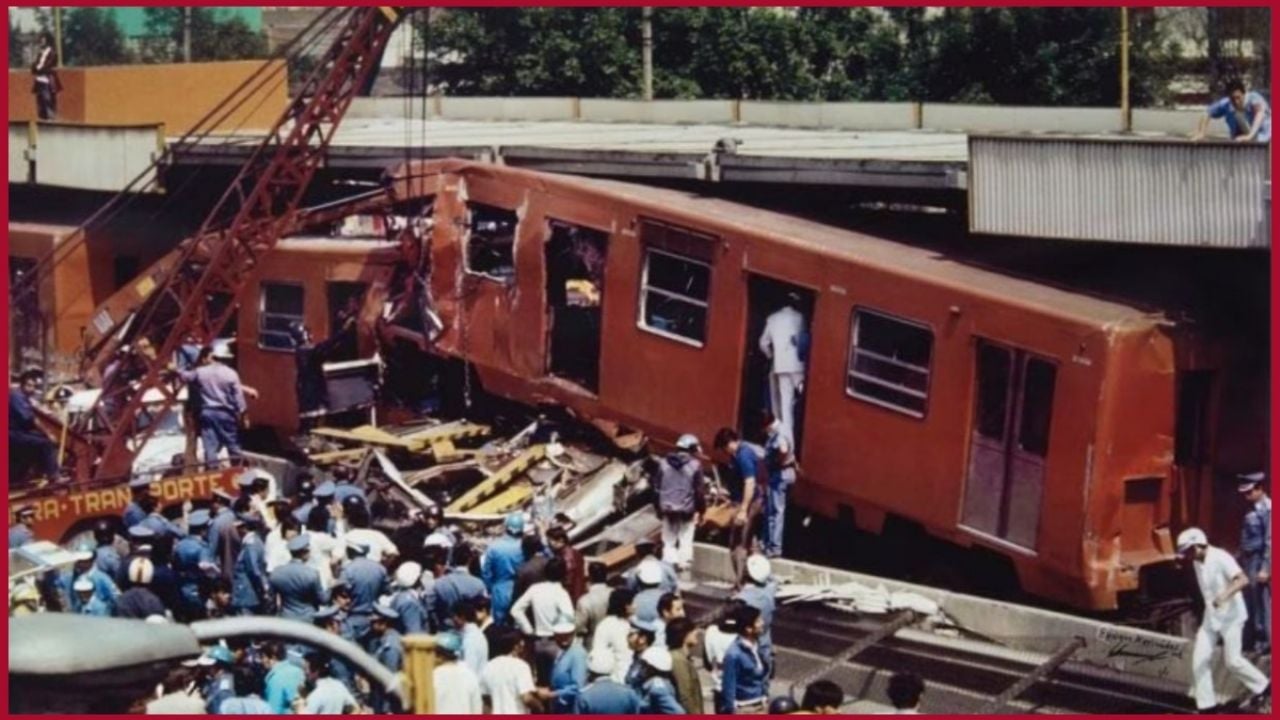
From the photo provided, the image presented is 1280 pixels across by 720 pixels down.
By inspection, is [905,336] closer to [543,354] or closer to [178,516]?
[543,354]

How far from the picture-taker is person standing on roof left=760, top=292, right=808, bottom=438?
57.2 feet

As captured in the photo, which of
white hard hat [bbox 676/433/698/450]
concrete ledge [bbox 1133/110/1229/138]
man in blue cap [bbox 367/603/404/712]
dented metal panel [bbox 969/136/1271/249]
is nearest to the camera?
man in blue cap [bbox 367/603/404/712]

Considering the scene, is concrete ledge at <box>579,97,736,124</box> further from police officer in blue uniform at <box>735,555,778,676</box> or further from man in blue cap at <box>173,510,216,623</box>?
police officer in blue uniform at <box>735,555,778,676</box>

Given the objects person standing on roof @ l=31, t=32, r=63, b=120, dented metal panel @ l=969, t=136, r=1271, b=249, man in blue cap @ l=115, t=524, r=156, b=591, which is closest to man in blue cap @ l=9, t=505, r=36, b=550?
man in blue cap @ l=115, t=524, r=156, b=591

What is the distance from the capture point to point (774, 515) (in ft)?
56.6

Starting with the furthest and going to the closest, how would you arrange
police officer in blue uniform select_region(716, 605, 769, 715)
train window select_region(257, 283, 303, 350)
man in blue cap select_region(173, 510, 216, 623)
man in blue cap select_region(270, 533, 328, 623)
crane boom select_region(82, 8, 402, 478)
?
train window select_region(257, 283, 303, 350) → crane boom select_region(82, 8, 402, 478) → man in blue cap select_region(173, 510, 216, 623) → man in blue cap select_region(270, 533, 328, 623) → police officer in blue uniform select_region(716, 605, 769, 715)

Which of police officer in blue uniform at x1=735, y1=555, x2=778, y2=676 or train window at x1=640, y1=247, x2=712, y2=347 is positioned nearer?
police officer in blue uniform at x1=735, y1=555, x2=778, y2=676

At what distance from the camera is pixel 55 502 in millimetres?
18594

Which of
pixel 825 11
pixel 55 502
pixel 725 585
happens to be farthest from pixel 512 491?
pixel 825 11

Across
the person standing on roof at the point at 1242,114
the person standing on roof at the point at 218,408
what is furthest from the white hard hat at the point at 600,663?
the person standing on roof at the point at 218,408

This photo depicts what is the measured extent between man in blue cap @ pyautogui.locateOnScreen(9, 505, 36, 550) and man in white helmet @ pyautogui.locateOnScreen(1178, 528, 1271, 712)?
9.08m

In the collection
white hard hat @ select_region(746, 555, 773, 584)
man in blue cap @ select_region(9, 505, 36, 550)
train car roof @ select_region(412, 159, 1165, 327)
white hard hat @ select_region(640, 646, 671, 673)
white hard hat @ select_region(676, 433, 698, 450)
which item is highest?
train car roof @ select_region(412, 159, 1165, 327)

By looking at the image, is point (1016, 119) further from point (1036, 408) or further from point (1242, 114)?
point (1036, 408)

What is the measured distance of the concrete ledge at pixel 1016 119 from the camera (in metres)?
30.1
